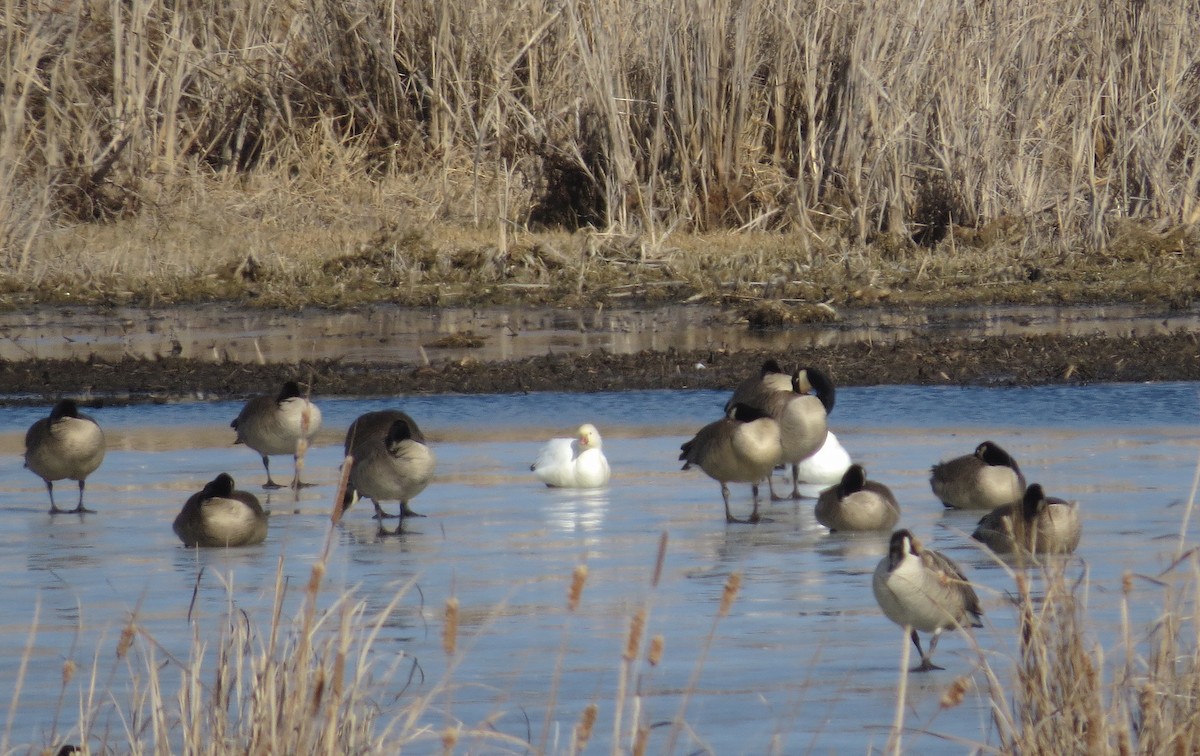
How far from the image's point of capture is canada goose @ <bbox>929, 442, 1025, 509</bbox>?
8.33m

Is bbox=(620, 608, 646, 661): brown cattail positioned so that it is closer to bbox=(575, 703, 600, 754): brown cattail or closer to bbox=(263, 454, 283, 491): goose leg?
bbox=(575, 703, 600, 754): brown cattail

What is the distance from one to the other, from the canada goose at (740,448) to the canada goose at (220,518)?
2.06m

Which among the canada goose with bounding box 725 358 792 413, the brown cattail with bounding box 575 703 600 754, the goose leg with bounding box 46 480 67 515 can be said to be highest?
the canada goose with bounding box 725 358 792 413

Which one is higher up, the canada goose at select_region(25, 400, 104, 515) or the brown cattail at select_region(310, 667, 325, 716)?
the brown cattail at select_region(310, 667, 325, 716)

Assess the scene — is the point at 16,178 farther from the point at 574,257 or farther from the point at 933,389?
the point at 933,389

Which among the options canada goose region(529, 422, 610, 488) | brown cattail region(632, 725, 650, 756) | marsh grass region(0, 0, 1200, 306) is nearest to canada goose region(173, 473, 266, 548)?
canada goose region(529, 422, 610, 488)

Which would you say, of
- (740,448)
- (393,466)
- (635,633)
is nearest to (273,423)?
(393,466)

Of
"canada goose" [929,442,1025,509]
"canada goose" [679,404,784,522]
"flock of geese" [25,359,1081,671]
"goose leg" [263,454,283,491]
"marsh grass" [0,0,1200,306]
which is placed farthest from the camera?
"marsh grass" [0,0,1200,306]

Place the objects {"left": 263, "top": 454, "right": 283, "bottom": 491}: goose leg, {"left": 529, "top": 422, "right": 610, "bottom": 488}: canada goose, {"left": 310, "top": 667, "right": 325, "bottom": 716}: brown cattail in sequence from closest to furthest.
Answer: {"left": 310, "top": 667, "right": 325, "bottom": 716}: brown cattail → {"left": 529, "top": 422, "right": 610, "bottom": 488}: canada goose → {"left": 263, "top": 454, "right": 283, "bottom": 491}: goose leg

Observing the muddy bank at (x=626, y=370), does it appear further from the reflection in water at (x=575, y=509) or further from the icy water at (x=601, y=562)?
the reflection in water at (x=575, y=509)

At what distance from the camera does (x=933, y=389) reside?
1228 centimetres

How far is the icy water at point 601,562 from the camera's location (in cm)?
529

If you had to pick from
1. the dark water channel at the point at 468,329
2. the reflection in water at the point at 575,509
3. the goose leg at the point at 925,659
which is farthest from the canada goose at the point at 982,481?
the dark water channel at the point at 468,329

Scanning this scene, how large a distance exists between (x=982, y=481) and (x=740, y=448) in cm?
107
